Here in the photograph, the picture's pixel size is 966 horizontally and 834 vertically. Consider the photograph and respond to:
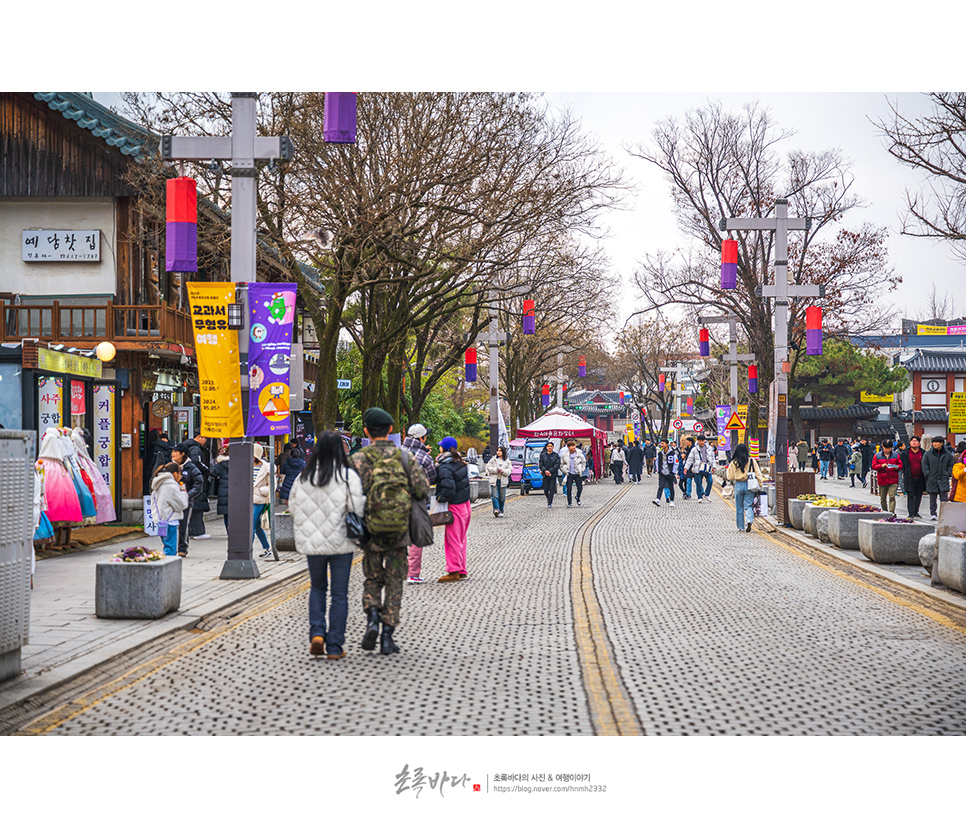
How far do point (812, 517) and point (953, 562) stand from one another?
22.9 ft

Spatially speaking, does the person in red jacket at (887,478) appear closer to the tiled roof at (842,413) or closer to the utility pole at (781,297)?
the utility pole at (781,297)

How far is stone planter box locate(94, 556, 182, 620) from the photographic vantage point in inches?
343

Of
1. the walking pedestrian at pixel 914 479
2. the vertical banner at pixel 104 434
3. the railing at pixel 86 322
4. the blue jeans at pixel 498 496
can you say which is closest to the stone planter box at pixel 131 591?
the vertical banner at pixel 104 434

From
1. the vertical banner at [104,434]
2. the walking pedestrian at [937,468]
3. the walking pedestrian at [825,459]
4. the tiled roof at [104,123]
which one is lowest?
the walking pedestrian at [825,459]

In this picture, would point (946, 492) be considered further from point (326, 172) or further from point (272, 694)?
point (272, 694)

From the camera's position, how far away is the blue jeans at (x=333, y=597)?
23.1ft

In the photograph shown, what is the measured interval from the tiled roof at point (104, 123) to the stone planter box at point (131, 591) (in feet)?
43.9

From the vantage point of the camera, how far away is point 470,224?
2108 cm

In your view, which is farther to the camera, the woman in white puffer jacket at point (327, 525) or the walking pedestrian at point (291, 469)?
the walking pedestrian at point (291, 469)

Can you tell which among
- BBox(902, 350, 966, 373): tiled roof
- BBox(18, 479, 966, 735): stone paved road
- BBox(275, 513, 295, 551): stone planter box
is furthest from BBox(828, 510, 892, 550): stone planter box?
BBox(902, 350, 966, 373): tiled roof

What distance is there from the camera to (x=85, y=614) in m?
9.02

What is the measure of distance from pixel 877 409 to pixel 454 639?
5727 cm

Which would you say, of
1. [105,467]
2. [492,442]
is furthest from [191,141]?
[492,442]

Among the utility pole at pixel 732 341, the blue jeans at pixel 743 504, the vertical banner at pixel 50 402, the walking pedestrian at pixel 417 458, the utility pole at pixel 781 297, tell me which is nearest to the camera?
the walking pedestrian at pixel 417 458
